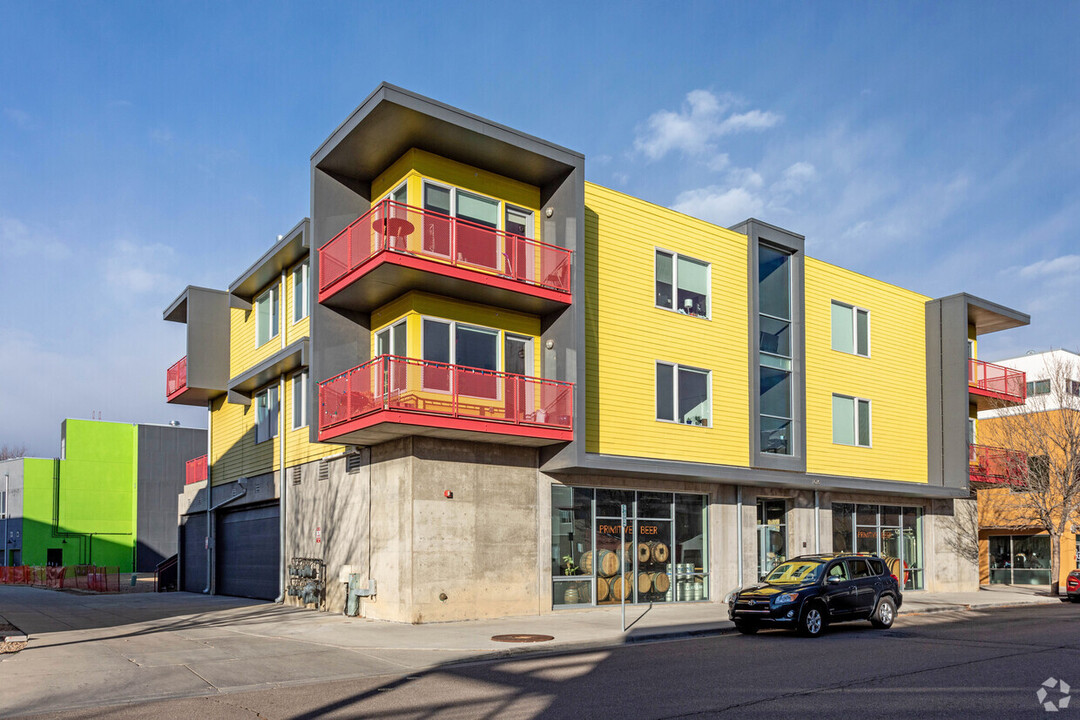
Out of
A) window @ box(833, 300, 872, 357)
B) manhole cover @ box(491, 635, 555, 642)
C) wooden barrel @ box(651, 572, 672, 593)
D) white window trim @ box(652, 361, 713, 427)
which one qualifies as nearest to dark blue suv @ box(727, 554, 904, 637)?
manhole cover @ box(491, 635, 555, 642)

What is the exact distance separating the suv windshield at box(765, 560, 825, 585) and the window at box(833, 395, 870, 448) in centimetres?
1058

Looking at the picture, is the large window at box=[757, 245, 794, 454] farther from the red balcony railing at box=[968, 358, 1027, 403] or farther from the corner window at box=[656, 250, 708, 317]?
the red balcony railing at box=[968, 358, 1027, 403]

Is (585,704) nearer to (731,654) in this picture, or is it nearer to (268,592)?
(731,654)

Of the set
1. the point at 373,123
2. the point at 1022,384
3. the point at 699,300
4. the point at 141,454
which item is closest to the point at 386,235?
the point at 373,123

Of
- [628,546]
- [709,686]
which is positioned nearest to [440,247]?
[628,546]

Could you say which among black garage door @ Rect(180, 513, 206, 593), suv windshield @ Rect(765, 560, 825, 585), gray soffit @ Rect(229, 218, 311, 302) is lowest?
black garage door @ Rect(180, 513, 206, 593)

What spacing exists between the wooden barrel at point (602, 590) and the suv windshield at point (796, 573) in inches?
186

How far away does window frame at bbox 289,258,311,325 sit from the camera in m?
24.7

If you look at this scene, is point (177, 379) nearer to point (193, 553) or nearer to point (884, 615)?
point (193, 553)

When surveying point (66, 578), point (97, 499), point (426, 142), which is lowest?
point (66, 578)

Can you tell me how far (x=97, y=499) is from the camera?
59.8 metres

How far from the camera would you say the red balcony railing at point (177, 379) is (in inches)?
1184

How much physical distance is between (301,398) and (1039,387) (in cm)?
3609

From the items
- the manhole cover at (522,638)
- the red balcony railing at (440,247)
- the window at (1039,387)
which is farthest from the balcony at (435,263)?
the window at (1039,387)
